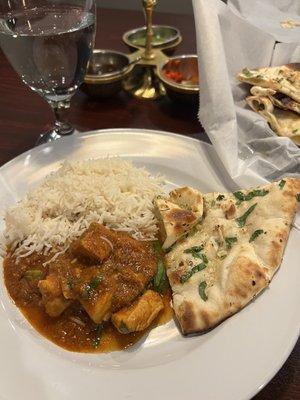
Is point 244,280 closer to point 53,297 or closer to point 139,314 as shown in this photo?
point 139,314

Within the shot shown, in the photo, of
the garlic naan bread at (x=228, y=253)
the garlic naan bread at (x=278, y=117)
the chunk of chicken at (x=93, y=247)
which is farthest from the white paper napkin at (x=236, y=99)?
the chunk of chicken at (x=93, y=247)

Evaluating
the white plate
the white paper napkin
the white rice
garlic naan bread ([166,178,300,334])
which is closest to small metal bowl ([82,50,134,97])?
the white paper napkin

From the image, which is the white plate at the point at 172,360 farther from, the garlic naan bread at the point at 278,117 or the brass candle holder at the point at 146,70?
the brass candle holder at the point at 146,70

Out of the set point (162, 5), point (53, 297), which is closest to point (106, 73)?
point (53, 297)

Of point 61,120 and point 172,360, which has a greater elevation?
point 172,360

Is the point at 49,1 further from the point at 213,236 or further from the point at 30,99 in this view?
the point at 213,236

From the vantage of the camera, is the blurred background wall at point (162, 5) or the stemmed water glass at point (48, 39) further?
the blurred background wall at point (162, 5)
